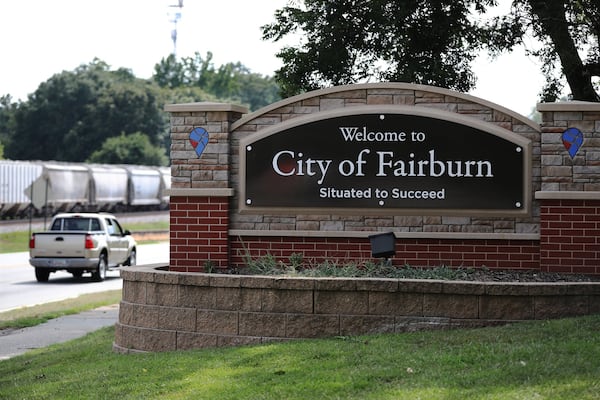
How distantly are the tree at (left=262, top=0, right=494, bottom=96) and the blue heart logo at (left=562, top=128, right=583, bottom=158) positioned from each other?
541 centimetres

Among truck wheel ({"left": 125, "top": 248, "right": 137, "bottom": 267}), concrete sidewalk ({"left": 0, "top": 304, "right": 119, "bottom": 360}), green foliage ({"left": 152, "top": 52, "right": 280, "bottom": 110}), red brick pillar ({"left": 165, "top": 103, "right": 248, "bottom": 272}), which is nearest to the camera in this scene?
red brick pillar ({"left": 165, "top": 103, "right": 248, "bottom": 272})

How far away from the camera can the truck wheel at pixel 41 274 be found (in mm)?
26422

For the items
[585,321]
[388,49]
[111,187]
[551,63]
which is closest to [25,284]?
[388,49]

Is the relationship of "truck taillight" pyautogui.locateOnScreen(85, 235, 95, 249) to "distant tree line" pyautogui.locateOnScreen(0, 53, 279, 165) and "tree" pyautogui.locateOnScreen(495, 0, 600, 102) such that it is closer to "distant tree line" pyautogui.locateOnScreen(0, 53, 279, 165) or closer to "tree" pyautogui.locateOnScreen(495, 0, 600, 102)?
"tree" pyautogui.locateOnScreen(495, 0, 600, 102)

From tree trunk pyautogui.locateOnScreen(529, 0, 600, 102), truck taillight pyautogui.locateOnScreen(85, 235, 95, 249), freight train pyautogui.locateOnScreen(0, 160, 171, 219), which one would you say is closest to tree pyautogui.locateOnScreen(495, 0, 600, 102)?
tree trunk pyautogui.locateOnScreen(529, 0, 600, 102)

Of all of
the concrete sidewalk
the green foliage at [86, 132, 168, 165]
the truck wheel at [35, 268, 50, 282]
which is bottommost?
the concrete sidewalk

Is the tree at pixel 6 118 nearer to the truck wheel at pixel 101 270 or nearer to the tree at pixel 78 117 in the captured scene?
the tree at pixel 78 117

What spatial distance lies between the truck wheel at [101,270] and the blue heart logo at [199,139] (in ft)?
47.6

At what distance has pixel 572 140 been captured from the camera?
11.8 metres

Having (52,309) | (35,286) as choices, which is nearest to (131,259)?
(35,286)

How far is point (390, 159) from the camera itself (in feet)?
40.3

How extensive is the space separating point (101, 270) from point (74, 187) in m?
27.6

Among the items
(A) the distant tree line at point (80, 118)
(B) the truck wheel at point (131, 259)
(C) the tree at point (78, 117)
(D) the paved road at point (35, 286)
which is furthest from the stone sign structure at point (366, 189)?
(C) the tree at point (78, 117)

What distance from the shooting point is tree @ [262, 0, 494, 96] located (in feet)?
56.3
